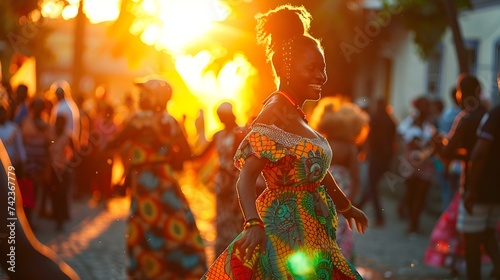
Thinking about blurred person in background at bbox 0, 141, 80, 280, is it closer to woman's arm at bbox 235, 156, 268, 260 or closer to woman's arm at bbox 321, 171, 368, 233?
woman's arm at bbox 235, 156, 268, 260

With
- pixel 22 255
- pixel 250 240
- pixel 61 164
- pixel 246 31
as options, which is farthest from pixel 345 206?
pixel 61 164

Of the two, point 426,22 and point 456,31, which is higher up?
point 456,31

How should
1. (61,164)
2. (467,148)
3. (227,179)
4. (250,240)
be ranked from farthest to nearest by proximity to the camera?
(61,164)
(467,148)
(227,179)
(250,240)

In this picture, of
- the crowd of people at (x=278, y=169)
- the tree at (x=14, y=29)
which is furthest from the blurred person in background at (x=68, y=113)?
the tree at (x=14, y=29)

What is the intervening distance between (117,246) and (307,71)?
778cm

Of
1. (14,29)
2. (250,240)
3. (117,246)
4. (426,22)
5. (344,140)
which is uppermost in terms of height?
(14,29)

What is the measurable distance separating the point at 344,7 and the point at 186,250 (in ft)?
21.5

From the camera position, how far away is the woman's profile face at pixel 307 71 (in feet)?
15.1

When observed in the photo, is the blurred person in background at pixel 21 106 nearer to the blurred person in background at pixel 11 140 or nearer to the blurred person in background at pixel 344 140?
the blurred person in background at pixel 11 140

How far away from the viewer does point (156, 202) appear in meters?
8.98

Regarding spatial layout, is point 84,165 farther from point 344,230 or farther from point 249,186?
point 249,186

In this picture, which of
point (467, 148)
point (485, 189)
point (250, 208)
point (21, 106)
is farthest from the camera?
point (21, 106)

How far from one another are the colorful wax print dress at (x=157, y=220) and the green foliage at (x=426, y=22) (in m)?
14.5

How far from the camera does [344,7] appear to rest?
14750mm
